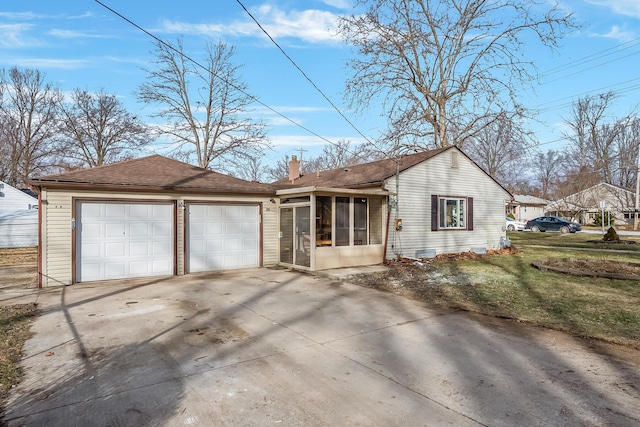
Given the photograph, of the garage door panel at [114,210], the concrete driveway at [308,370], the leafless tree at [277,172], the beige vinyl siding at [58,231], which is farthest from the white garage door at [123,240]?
the leafless tree at [277,172]

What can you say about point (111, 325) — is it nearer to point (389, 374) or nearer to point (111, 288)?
point (111, 288)

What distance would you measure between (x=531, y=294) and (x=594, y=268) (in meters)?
3.90

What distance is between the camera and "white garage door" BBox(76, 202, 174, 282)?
9195mm

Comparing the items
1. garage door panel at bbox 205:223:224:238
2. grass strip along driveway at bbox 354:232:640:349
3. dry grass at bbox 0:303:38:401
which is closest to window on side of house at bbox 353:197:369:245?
grass strip along driveway at bbox 354:232:640:349

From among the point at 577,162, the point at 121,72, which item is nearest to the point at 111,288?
the point at 121,72

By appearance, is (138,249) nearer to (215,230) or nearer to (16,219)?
(215,230)

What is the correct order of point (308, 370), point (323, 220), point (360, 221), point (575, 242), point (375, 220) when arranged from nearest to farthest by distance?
1. point (308, 370)
2. point (323, 220)
3. point (360, 221)
4. point (375, 220)
5. point (575, 242)

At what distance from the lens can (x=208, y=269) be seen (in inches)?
430

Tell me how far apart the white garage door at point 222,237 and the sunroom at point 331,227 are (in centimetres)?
99

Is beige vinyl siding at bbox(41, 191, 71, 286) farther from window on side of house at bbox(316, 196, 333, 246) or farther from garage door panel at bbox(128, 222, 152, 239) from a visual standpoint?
window on side of house at bbox(316, 196, 333, 246)

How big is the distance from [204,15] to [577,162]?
5276 centimetres

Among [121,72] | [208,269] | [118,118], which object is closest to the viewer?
[208,269]

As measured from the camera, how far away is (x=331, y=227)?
11242mm

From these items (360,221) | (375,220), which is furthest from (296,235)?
(375,220)
